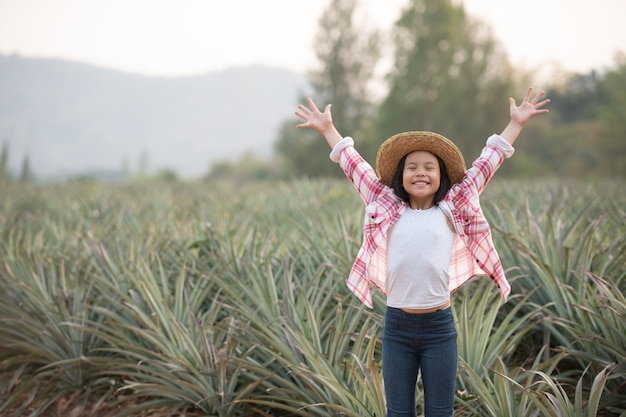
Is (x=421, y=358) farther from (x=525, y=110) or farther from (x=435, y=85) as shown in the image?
(x=435, y=85)

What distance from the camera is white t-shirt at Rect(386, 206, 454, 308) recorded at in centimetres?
192

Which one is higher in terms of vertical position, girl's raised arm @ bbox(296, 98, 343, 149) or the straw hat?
girl's raised arm @ bbox(296, 98, 343, 149)

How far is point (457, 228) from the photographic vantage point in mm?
2033

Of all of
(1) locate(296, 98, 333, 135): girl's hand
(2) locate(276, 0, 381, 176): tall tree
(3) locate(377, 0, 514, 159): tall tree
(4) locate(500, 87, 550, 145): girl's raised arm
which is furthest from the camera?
(2) locate(276, 0, 381, 176): tall tree

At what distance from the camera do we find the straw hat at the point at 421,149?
6.69 ft

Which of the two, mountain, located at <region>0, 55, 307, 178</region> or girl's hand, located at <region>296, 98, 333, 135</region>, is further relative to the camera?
mountain, located at <region>0, 55, 307, 178</region>

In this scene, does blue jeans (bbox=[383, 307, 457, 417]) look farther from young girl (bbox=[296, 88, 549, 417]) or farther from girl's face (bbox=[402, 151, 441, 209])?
girl's face (bbox=[402, 151, 441, 209])

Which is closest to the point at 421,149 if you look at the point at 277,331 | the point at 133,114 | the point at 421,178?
the point at 421,178

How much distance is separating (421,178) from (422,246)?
24cm

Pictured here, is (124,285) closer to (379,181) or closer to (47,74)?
(379,181)

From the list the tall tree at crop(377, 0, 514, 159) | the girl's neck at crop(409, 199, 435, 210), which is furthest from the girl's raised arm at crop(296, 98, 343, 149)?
the tall tree at crop(377, 0, 514, 159)

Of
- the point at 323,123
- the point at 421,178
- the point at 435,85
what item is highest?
the point at 435,85

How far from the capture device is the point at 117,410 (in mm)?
3080

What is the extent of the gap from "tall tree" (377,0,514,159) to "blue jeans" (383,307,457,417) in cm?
2341
